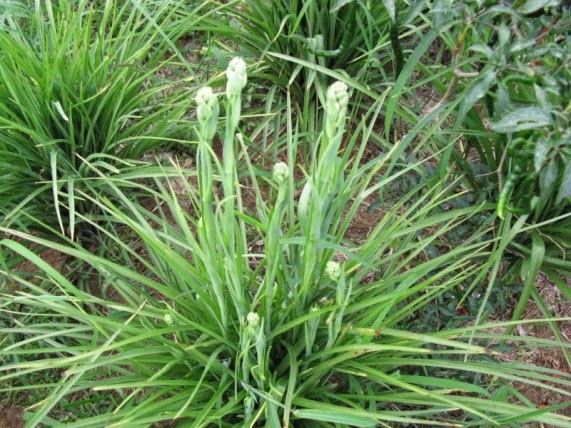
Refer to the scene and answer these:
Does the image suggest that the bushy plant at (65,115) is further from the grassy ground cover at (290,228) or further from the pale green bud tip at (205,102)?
the pale green bud tip at (205,102)

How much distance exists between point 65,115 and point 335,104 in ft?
3.64

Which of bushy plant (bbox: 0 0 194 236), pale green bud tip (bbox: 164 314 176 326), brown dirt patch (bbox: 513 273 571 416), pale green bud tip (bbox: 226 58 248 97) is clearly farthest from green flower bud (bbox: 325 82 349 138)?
brown dirt patch (bbox: 513 273 571 416)

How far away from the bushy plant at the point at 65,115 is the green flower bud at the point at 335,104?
35.7 inches

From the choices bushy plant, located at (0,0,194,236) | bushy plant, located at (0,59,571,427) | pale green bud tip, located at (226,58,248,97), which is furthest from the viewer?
bushy plant, located at (0,0,194,236)

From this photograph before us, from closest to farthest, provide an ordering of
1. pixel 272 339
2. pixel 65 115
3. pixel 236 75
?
pixel 236 75, pixel 272 339, pixel 65 115

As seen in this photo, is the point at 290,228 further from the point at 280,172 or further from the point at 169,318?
the point at 280,172

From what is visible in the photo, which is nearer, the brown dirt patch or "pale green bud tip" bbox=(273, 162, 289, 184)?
"pale green bud tip" bbox=(273, 162, 289, 184)

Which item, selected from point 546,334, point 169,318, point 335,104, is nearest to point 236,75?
point 335,104

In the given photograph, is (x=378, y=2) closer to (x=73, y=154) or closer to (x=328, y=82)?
(x=328, y=82)

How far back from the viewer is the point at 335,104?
963 mm

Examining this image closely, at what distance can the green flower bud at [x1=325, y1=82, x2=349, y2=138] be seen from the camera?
3.13 ft

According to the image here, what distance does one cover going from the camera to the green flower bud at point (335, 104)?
95 centimetres

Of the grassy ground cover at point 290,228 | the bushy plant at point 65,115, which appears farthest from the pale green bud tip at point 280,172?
the bushy plant at point 65,115

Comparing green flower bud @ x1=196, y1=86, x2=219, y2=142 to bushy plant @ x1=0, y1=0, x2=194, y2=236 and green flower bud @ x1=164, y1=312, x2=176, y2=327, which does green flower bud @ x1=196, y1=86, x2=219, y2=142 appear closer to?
green flower bud @ x1=164, y1=312, x2=176, y2=327
